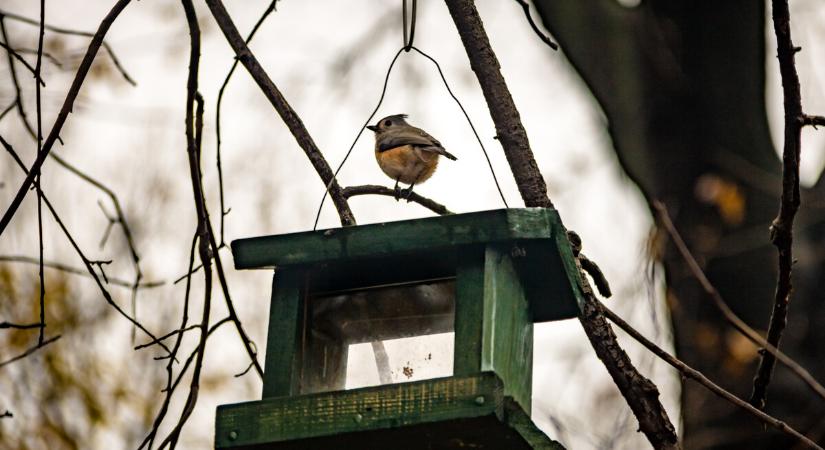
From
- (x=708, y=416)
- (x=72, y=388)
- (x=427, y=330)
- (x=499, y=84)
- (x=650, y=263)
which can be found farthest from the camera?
(x=72, y=388)

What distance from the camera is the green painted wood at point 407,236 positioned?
237 centimetres

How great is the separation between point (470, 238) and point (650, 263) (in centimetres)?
145

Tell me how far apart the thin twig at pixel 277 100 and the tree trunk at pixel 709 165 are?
229 cm

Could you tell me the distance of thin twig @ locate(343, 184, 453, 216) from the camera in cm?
322

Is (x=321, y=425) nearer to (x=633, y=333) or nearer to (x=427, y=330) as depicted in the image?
(x=427, y=330)

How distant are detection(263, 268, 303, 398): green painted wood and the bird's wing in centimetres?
221

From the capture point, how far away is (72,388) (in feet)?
26.7

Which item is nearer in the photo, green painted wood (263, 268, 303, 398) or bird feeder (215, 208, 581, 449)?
bird feeder (215, 208, 581, 449)

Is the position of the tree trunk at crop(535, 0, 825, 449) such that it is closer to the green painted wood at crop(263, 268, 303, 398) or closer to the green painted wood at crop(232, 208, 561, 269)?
the green painted wood at crop(232, 208, 561, 269)

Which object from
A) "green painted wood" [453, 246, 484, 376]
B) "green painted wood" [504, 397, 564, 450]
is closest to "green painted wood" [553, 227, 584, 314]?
"green painted wood" [453, 246, 484, 376]

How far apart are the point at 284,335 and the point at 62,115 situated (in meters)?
0.60

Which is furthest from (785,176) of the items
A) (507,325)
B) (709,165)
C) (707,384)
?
(709,165)

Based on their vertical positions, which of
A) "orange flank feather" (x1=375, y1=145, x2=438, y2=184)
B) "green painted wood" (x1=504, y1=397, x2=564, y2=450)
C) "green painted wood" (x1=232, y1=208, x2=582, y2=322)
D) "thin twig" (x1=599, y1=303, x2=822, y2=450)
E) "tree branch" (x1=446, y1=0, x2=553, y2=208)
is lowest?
"green painted wood" (x1=504, y1=397, x2=564, y2=450)

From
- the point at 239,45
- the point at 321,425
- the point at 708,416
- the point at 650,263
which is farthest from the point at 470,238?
the point at 708,416
